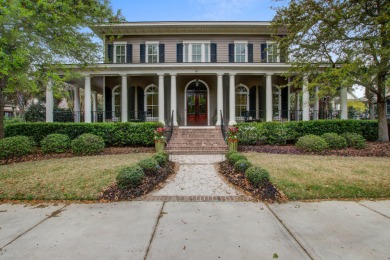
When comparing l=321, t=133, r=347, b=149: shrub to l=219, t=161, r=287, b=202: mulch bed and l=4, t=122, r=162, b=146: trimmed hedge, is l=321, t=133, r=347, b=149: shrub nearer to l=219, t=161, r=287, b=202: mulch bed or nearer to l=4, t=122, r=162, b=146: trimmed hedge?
l=219, t=161, r=287, b=202: mulch bed

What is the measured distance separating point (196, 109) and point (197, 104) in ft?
1.20

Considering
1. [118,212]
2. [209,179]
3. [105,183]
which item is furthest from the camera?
[209,179]

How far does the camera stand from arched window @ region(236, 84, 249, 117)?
15961mm

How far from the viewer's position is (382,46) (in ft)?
29.4

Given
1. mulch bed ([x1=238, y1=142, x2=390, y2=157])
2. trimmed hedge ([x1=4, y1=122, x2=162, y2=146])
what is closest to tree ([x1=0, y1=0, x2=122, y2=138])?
trimmed hedge ([x1=4, y1=122, x2=162, y2=146])

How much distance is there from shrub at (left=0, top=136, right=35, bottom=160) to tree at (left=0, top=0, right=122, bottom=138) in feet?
4.53

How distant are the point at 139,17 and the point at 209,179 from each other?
14193 mm

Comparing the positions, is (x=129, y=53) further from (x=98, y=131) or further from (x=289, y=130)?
(x=289, y=130)

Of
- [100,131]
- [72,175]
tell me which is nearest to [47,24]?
[100,131]

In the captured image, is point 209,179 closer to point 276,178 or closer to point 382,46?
point 276,178

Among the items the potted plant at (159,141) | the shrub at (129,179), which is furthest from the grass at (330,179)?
the potted plant at (159,141)

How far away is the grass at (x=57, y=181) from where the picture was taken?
4461mm

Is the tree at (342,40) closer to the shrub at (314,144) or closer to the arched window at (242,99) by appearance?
the shrub at (314,144)

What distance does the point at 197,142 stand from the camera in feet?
36.0
